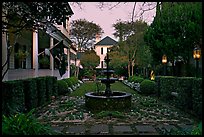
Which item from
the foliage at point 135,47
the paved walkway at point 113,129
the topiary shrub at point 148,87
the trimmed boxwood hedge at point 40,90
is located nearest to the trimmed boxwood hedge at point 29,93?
the trimmed boxwood hedge at point 40,90

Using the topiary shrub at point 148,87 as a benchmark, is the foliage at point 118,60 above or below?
above

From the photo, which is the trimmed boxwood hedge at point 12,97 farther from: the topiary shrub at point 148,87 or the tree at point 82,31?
the tree at point 82,31

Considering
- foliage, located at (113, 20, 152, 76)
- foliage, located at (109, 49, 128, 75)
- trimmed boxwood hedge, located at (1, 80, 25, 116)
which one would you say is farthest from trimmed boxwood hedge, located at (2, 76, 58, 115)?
foliage, located at (109, 49, 128, 75)

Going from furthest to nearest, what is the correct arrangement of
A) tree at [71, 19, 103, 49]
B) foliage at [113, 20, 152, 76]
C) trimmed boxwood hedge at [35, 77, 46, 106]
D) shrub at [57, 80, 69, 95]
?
tree at [71, 19, 103, 49] → foliage at [113, 20, 152, 76] → shrub at [57, 80, 69, 95] → trimmed boxwood hedge at [35, 77, 46, 106]

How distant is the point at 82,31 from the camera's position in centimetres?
4169

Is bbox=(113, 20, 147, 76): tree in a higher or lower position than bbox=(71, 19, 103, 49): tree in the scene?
lower

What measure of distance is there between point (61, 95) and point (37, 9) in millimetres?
13047

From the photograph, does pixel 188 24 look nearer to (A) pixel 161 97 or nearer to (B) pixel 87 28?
(A) pixel 161 97

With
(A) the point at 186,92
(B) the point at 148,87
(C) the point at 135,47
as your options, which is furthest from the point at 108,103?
(C) the point at 135,47

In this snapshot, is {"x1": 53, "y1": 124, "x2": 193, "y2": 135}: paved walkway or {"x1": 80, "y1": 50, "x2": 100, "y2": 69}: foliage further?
{"x1": 80, "y1": 50, "x2": 100, "y2": 69}: foliage

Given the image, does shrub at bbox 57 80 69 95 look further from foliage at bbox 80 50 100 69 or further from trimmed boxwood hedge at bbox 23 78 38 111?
foliage at bbox 80 50 100 69

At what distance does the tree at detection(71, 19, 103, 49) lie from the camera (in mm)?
41469

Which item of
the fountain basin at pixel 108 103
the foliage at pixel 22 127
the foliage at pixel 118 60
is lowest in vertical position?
the fountain basin at pixel 108 103

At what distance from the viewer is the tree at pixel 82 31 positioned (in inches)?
1633
